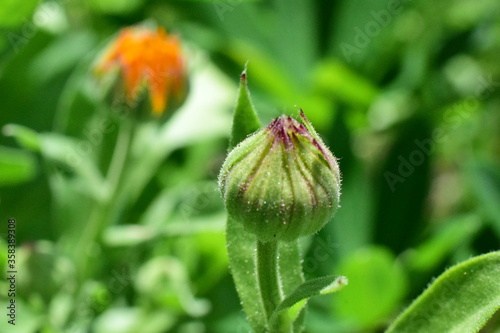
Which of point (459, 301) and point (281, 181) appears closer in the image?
point (281, 181)

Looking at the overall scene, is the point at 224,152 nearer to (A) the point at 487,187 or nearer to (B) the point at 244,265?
(A) the point at 487,187

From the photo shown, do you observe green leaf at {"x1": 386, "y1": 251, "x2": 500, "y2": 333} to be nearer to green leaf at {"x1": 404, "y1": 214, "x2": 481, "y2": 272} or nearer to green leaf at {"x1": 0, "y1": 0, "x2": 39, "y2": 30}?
green leaf at {"x1": 404, "y1": 214, "x2": 481, "y2": 272}

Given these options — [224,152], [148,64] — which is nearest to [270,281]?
[148,64]

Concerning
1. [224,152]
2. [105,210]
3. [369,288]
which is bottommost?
[369,288]

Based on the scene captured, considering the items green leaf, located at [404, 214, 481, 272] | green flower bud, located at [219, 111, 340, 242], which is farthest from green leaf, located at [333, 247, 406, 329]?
green flower bud, located at [219, 111, 340, 242]

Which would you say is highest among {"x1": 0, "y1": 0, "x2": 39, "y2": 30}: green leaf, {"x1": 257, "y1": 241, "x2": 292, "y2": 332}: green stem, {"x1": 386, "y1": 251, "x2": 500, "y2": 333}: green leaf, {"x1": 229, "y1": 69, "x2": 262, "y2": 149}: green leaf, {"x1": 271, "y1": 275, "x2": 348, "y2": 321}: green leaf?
{"x1": 0, "y1": 0, "x2": 39, "y2": 30}: green leaf

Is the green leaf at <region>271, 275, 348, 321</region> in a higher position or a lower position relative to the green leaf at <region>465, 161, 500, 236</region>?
lower

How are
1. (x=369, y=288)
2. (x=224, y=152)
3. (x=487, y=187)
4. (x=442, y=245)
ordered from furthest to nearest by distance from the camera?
(x=224, y=152)
(x=487, y=187)
(x=442, y=245)
(x=369, y=288)
